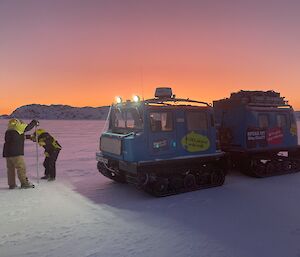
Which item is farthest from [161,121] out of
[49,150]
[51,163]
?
[51,163]

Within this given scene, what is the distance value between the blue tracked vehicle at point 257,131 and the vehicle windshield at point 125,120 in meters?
3.97

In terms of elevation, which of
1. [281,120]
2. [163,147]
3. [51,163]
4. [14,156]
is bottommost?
[51,163]

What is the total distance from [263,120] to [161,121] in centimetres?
455

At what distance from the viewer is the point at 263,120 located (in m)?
11.2

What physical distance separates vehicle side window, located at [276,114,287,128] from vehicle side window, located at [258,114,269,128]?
63 cm

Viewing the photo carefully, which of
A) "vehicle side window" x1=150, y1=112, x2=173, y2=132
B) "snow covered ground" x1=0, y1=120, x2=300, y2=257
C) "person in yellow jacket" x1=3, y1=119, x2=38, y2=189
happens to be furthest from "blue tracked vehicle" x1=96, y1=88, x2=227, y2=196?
"person in yellow jacket" x1=3, y1=119, x2=38, y2=189

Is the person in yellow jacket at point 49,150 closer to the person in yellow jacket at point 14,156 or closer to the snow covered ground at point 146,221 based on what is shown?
the snow covered ground at point 146,221

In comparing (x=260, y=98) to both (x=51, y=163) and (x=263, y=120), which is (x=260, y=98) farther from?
(x=51, y=163)

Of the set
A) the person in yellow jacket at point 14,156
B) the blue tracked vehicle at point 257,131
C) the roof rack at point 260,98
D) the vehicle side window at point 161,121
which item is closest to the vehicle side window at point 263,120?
the blue tracked vehicle at point 257,131

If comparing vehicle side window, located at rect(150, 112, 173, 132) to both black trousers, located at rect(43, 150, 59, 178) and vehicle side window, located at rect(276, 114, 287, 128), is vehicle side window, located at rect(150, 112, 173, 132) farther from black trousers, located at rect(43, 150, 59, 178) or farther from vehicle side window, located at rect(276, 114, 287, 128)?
vehicle side window, located at rect(276, 114, 287, 128)

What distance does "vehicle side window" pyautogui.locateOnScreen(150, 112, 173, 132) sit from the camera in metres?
8.43

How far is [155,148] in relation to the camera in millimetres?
8406

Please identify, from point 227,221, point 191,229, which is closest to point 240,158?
point 227,221

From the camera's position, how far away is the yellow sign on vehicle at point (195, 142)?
8.94 m
